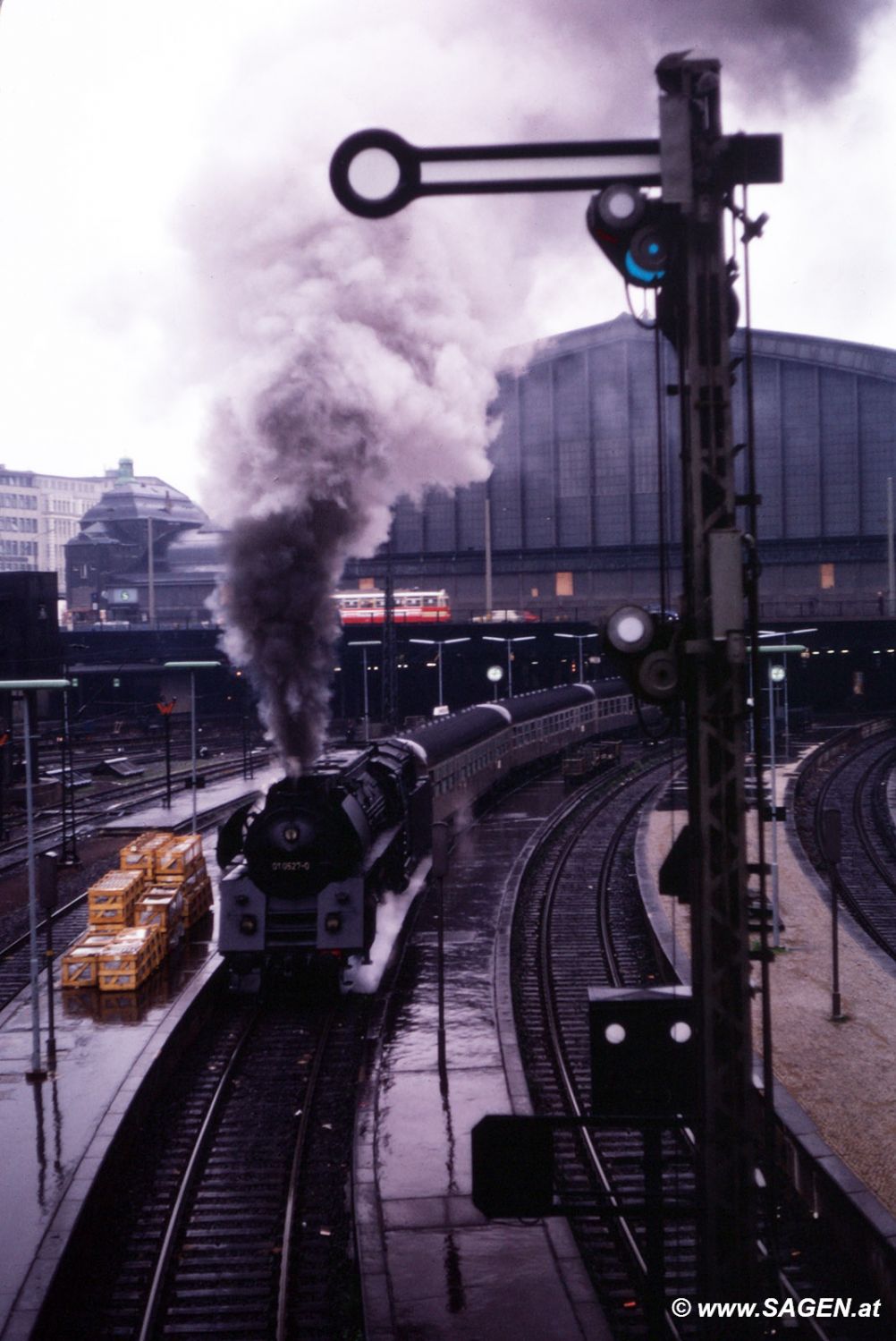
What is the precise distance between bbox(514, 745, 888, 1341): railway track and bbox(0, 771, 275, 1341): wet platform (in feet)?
13.4

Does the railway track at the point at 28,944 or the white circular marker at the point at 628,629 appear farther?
the railway track at the point at 28,944

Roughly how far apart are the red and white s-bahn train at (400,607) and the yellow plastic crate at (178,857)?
3915cm

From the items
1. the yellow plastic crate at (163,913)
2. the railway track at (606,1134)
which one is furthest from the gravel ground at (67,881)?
the railway track at (606,1134)

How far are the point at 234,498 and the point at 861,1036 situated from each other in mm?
11266

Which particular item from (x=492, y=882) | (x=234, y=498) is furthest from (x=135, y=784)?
(x=234, y=498)

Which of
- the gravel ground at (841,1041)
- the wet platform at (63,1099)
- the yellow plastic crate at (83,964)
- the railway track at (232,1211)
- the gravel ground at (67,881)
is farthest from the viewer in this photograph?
the gravel ground at (67,881)

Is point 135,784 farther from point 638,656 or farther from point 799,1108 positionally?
point 638,656

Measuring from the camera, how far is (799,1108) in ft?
36.0

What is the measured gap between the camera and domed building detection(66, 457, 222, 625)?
82312 millimetres

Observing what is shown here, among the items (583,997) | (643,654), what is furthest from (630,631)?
(583,997)

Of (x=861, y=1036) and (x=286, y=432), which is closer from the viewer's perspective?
(x=861, y=1036)

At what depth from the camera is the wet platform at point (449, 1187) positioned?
26.8ft

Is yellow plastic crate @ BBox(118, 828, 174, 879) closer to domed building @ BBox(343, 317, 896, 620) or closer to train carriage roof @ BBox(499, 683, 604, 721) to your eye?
train carriage roof @ BBox(499, 683, 604, 721)

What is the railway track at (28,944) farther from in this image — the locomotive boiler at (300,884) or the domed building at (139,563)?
the domed building at (139,563)
